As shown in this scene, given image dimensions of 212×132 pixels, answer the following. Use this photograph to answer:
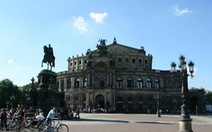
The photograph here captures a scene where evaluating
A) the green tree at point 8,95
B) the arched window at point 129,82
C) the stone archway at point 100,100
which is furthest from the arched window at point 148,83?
the green tree at point 8,95

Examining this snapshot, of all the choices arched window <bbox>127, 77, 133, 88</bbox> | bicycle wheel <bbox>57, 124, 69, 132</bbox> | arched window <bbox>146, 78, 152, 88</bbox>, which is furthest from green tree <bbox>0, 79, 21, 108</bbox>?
bicycle wheel <bbox>57, 124, 69, 132</bbox>

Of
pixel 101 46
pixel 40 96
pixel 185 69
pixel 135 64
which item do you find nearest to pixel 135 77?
pixel 135 64

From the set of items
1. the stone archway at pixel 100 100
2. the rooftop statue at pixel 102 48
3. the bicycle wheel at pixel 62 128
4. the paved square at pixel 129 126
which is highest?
the rooftop statue at pixel 102 48

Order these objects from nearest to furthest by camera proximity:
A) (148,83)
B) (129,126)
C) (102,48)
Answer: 1. (129,126)
2. (102,48)
3. (148,83)

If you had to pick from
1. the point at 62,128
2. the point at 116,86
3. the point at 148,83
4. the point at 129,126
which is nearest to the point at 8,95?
the point at 116,86

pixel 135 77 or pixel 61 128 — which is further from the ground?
pixel 135 77

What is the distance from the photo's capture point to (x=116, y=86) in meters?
94.4

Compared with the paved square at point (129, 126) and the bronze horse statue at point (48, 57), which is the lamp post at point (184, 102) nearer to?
the paved square at point (129, 126)

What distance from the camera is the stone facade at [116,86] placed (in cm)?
9194

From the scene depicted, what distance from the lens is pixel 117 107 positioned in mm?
92938

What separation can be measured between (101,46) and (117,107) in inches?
808

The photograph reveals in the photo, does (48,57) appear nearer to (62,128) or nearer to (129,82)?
(62,128)

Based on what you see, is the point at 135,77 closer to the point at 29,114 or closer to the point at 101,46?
the point at 101,46

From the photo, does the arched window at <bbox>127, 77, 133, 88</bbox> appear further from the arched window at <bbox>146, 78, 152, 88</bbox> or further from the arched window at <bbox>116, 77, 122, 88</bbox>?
the arched window at <bbox>146, 78, 152, 88</bbox>
